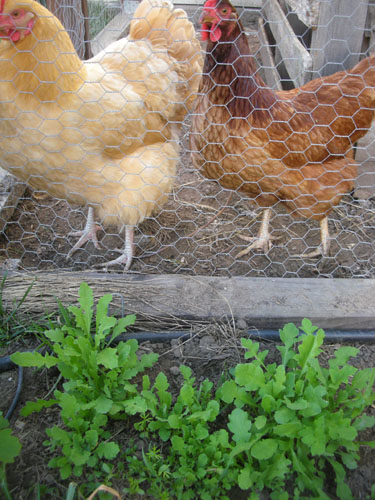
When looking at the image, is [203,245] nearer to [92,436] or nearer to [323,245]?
[323,245]

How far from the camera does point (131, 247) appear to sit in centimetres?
206

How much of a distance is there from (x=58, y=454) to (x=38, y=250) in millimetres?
1198

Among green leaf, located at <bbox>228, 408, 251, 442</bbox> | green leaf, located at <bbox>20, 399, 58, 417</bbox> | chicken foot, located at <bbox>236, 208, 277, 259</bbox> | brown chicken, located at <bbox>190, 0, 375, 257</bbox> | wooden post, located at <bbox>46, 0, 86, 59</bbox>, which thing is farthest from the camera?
wooden post, located at <bbox>46, 0, 86, 59</bbox>

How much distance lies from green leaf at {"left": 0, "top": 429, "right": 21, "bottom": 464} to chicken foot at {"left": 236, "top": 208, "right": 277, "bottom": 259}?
1.40 meters

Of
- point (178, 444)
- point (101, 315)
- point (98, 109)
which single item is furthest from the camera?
point (98, 109)

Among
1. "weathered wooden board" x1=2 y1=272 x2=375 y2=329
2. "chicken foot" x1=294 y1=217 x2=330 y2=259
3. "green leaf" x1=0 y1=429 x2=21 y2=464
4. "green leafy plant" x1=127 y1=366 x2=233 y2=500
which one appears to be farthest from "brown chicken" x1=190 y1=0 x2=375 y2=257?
"green leaf" x1=0 y1=429 x2=21 y2=464

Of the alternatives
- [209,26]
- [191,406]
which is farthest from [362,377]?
[209,26]

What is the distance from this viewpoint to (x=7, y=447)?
948 mm

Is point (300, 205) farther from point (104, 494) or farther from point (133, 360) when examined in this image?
point (104, 494)

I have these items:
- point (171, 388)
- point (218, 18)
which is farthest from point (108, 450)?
point (218, 18)

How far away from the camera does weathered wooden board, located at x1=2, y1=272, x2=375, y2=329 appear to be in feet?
5.00

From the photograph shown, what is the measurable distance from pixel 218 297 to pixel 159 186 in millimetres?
665

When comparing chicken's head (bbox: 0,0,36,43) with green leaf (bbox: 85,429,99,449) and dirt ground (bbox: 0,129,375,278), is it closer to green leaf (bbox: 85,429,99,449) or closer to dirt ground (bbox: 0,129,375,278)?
dirt ground (bbox: 0,129,375,278)

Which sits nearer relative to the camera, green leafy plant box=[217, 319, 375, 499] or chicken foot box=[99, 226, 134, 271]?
green leafy plant box=[217, 319, 375, 499]
